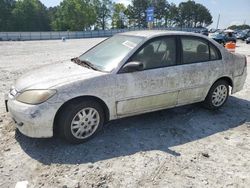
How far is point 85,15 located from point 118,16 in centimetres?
2069

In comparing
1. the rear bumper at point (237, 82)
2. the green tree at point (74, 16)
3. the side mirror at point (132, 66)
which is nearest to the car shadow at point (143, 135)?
the rear bumper at point (237, 82)

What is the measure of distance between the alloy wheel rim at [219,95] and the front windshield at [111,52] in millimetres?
1999

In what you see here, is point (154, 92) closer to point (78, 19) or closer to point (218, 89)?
point (218, 89)

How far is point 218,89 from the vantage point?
566 centimetres

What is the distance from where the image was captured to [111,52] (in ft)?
15.7

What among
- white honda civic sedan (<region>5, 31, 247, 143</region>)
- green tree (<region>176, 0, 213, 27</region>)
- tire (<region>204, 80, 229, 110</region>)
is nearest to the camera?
white honda civic sedan (<region>5, 31, 247, 143</region>)

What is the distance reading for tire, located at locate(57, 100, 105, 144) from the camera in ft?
13.0

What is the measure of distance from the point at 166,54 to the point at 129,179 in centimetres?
234

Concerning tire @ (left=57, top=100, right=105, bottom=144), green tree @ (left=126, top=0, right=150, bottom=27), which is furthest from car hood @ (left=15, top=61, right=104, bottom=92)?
green tree @ (left=126, top=0, right=150, bottom=27)

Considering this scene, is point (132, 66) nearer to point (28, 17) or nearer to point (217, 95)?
point (217, 95)

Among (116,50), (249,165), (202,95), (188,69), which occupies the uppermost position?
(116,50)

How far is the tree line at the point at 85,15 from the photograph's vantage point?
258 feet

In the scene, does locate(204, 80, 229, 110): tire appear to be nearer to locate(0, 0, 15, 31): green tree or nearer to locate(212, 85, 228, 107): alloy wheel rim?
locate(212, 85, 228, 107): alloy wheel rim

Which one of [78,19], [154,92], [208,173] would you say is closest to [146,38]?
[154,92]
